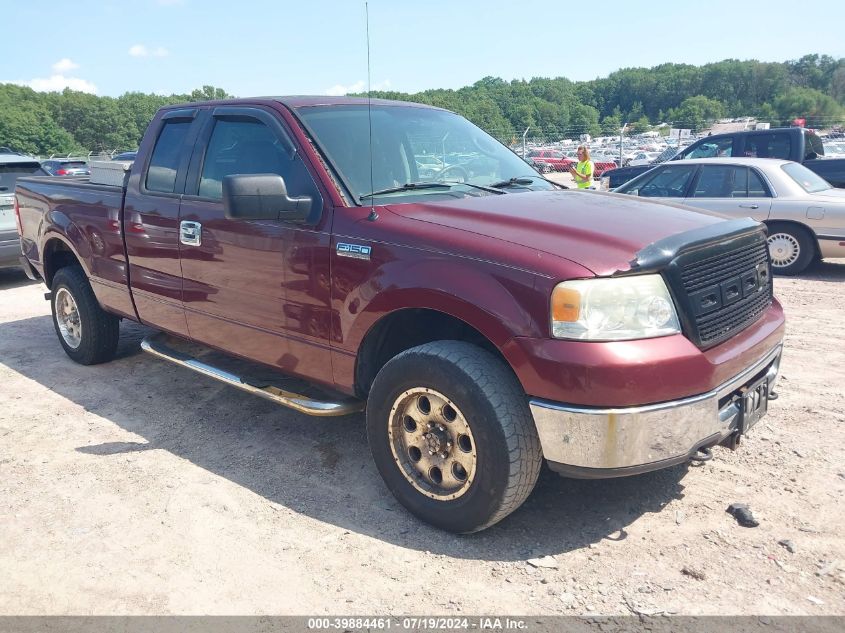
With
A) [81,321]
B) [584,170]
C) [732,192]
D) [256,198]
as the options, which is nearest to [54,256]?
[81,321]

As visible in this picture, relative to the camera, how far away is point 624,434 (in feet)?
8.63

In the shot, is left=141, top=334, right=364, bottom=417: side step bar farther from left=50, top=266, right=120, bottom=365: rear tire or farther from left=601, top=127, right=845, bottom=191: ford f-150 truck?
left=601, top=127, right=845, bottom=191: ford f-150 truck

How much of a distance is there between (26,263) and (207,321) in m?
3.17

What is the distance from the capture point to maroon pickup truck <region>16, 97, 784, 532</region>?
2.68 m

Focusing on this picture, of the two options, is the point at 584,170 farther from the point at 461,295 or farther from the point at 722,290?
the point at 461,295

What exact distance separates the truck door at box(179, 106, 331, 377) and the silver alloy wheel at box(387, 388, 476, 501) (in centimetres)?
60

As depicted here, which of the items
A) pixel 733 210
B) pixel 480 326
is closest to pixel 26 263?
pixel 480 326

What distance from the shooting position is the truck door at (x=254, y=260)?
3504 millimetres

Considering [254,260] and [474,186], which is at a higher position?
[474,186]

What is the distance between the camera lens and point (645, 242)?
9.42ft

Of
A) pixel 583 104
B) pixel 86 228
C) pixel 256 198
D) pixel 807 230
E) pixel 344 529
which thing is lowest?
pixel 344 529

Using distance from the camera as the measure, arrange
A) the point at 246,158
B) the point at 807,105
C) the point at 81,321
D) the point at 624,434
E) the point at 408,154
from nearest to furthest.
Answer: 1. the point at 624,434
2. the point at 408,154
3. the point at 246,158
4. the point at 81,321
5. the point at 807,105

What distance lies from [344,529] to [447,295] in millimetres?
1231

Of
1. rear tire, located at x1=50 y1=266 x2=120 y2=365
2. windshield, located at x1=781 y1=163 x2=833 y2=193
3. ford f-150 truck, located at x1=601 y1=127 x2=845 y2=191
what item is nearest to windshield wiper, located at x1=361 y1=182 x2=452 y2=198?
rear tire, located at x1=50 y1=266 x2=120 y2=365
